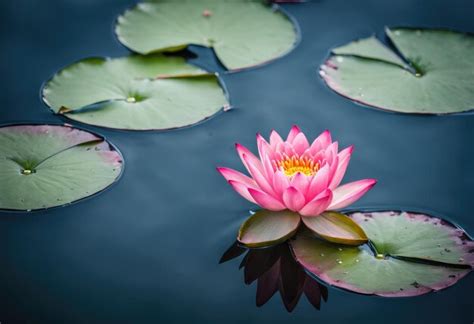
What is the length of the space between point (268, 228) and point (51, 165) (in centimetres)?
97

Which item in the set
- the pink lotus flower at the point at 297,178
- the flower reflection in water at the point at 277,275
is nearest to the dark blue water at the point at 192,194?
the flower reflection in water at the point at 277,275

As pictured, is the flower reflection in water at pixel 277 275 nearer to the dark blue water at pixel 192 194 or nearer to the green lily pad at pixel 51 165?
the dark blue water at pixel 192 194

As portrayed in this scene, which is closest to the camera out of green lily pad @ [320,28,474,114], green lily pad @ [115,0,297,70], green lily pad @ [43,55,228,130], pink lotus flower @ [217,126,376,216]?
pink lotus flower @ [217,126,376,216]

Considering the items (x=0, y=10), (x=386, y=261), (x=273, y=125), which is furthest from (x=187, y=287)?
(x=0, y=10)

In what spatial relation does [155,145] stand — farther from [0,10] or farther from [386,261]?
[0,10]

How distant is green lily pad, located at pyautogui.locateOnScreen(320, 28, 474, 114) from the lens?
3.52m

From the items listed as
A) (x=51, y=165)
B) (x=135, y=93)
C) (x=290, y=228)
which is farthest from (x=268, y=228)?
(x=135, y=93)

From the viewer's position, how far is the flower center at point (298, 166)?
2889 millimetres

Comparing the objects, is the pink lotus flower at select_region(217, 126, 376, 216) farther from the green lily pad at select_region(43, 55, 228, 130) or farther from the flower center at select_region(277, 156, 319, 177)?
the green lily pad at select_region(43, 55, 228, 130)

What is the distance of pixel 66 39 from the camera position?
3.98 metres

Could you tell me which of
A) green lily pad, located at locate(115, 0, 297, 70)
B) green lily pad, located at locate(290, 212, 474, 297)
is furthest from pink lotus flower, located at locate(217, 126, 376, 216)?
green lily pad, located at locate(115, 0, 297, 70)

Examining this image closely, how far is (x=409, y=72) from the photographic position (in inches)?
147

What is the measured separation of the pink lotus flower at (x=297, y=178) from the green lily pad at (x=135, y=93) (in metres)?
0.60

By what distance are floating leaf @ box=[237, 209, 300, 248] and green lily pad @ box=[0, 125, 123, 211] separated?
630mm
